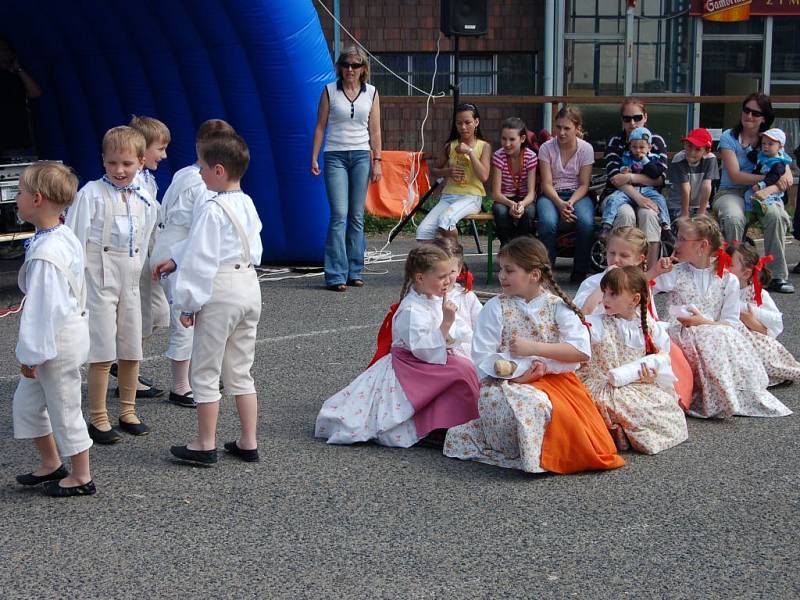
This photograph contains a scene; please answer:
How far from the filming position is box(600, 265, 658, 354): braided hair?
526 centimetres

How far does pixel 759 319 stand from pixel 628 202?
3.13 meters

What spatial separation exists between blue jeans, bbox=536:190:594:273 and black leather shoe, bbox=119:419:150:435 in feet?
15.8

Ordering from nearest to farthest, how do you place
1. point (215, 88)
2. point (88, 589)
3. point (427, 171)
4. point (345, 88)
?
point (88, 589) < point (345, 88) < point (215, 88) < point (427, 171)

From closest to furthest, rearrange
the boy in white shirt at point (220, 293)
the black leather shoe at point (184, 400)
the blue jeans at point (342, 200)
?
the boy in white shirt at point (220, 293)
the black leather shoe at point (184, 400)
the blue jeans at point (342, 200)

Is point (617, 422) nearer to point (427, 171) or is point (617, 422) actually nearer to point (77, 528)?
point (77, 528)

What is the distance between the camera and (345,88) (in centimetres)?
934

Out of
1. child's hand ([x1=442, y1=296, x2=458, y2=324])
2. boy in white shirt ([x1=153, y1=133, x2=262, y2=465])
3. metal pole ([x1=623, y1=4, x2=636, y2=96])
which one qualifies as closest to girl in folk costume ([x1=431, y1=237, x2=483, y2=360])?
child's hand ([x1=442, y1=296, x2=458, y2=324])

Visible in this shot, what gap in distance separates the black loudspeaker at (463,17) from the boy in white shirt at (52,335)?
783cm

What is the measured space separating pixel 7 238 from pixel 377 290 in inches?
126

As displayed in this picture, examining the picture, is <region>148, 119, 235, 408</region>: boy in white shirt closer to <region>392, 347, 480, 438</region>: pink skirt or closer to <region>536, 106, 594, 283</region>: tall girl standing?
<region>392, 347, 480, 438</region>: pink skirt

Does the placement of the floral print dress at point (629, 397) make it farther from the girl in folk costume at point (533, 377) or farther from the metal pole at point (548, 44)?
the metal pole at point (548, 44)

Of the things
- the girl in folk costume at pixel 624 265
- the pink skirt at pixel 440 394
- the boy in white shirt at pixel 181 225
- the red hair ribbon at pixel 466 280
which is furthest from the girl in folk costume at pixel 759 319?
the boy in white shirt at pixel 181 225

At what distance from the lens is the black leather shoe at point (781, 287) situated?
9250 millimetres

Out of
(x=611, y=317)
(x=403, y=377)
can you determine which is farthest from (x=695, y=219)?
(x=403, y=377)
